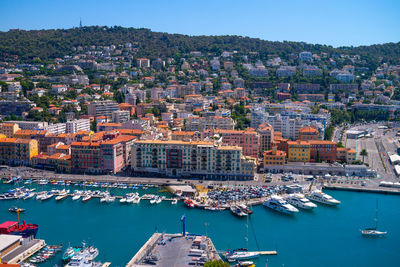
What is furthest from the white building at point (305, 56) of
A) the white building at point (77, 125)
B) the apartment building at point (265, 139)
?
the white building at point (77, 125)

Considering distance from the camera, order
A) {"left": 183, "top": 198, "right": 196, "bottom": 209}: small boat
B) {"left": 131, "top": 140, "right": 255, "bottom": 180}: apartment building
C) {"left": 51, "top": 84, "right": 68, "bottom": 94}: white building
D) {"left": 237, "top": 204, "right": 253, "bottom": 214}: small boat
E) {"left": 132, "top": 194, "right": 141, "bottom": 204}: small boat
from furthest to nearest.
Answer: {"left": 51, "top": 84, "right": 68, "bottom": 94}: white building
{"left": 131, "top": 140, "right": 255, "bottom": 180}: apartment building
{"left": 132, "top": 194, "right": 141, "bottom": 204}: small boat
{"left": 183, "top": 198, "right": 196, "bottom": 209}: small boat
{"left": 237, "top": 204, "right": 253, "bottom": 214}: small boat

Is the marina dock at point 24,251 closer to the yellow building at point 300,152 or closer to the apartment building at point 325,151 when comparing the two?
the yellow building at point 300,152

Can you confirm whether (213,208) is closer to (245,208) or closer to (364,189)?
(245,208)

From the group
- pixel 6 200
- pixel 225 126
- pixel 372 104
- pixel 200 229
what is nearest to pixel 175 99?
pixel 225 126


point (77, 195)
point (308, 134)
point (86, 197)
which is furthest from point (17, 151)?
point (308, 134)

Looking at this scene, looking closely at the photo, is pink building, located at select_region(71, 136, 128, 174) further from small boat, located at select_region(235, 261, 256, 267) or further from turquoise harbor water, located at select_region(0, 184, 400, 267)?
small boat, located at select_region(235, 261, 256, 267)

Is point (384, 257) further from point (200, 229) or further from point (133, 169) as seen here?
point (133, 169)

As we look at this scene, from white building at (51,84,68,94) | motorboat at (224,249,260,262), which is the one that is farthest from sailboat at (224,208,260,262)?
white building at (51,84,68,94)
